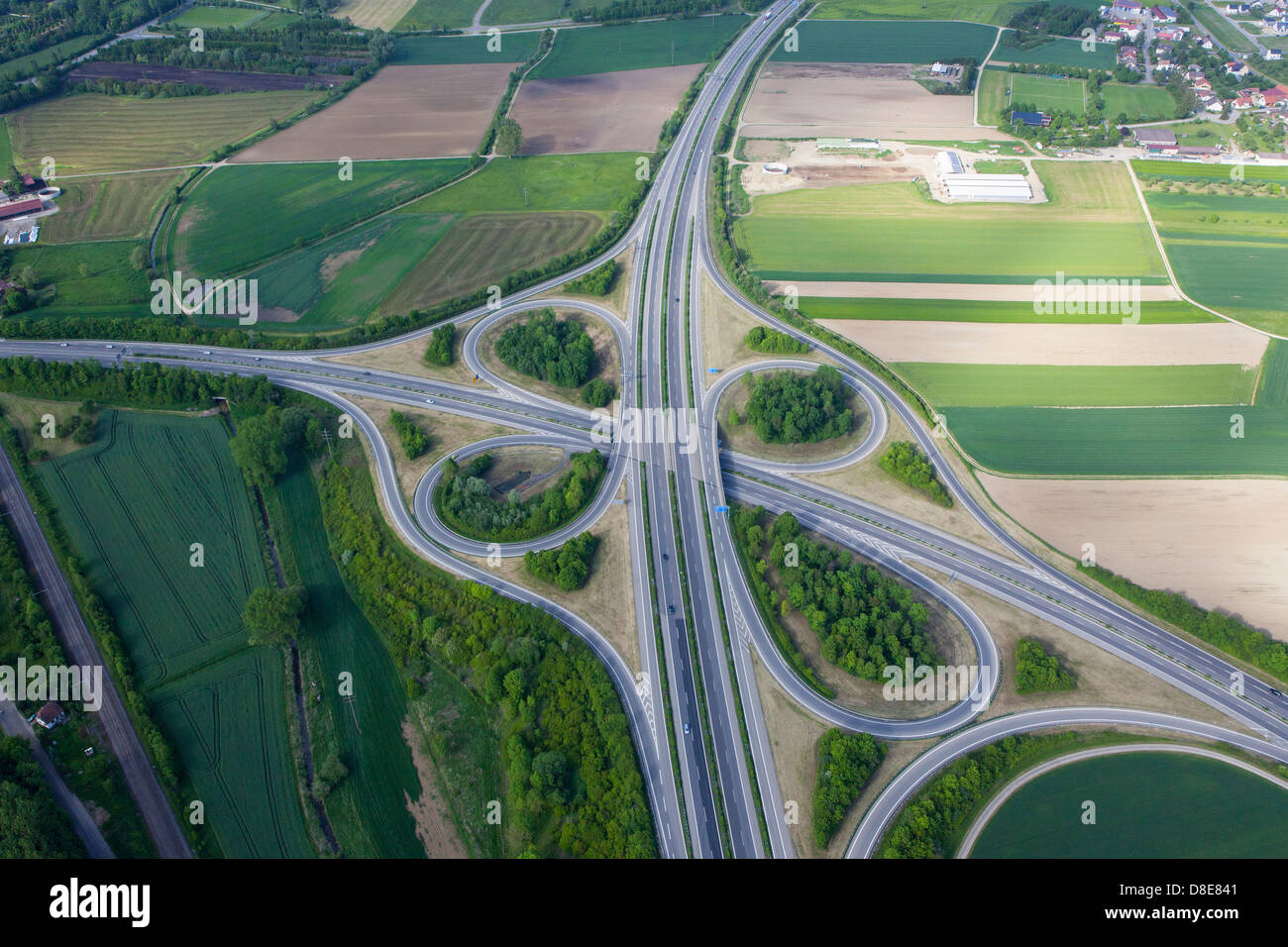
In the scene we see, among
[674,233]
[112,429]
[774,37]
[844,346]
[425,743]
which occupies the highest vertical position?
[774,37]

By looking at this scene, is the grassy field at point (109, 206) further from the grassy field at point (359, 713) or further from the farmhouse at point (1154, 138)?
the farmhouse at point (1154, 138)

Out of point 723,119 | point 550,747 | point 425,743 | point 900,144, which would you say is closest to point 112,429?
point 425,743

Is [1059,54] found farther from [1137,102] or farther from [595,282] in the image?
[595,282]

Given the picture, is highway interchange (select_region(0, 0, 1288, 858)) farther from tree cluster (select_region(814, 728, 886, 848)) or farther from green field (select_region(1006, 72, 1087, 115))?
green field (select_region(1006, 72, 1087, 115))

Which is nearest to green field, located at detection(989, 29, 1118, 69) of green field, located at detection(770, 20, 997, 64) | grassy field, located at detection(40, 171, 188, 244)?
green field, located at detection(770, 20, 997, 64)

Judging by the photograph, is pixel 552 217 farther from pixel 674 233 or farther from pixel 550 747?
pixel 550 747

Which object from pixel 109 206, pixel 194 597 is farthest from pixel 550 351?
pixel 109 206

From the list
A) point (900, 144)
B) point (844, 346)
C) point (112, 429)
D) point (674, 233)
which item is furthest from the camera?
point (900, 144)
